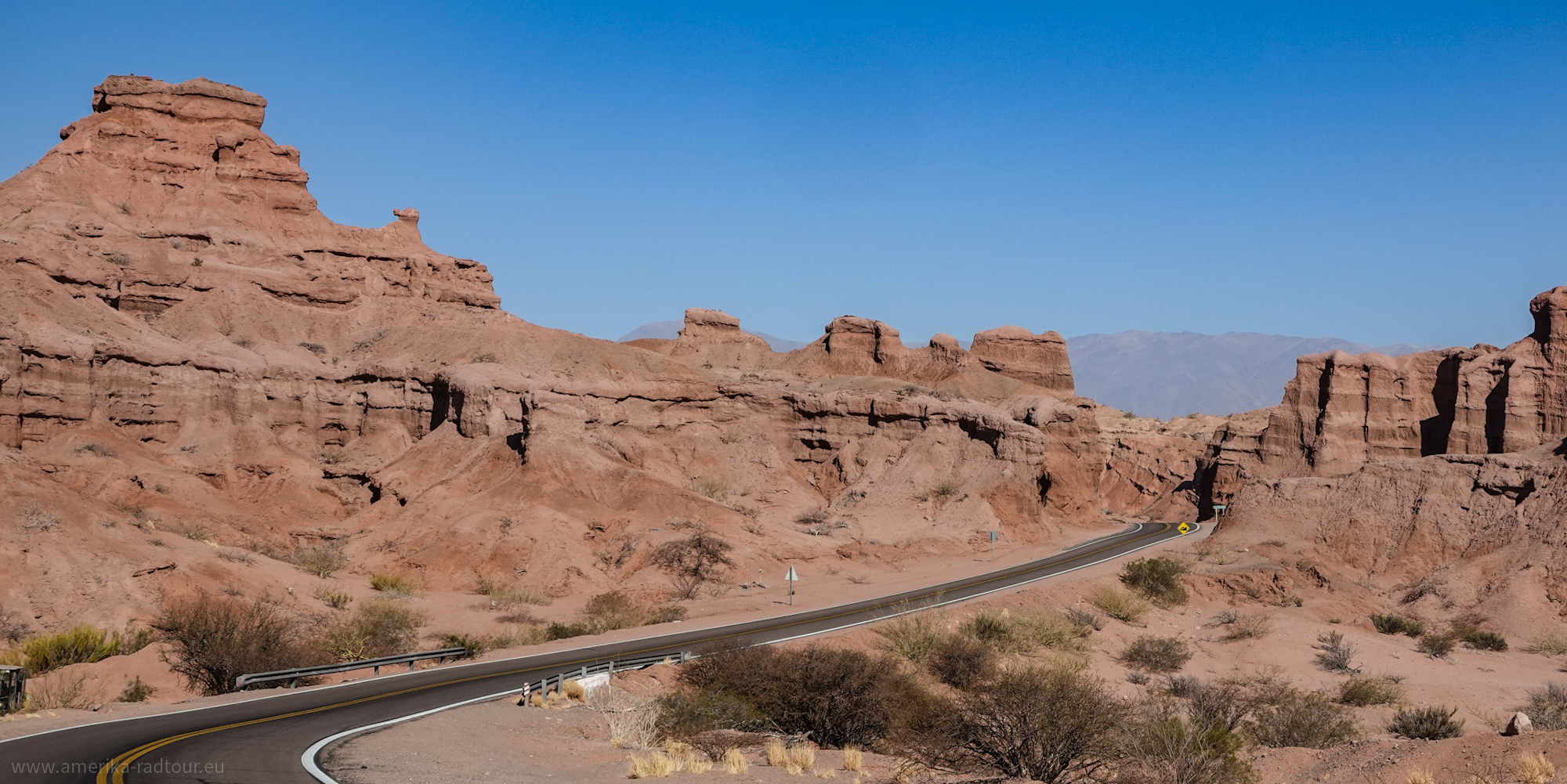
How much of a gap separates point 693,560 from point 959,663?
19.6 m

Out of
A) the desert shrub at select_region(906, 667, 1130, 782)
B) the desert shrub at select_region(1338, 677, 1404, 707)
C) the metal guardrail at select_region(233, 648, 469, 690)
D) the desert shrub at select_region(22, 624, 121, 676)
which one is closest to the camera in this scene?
the desert shrub at select_region(906, 667, 1130, 782)

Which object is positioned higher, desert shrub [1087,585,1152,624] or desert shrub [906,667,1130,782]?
desert shrub [906,667,1130,782]

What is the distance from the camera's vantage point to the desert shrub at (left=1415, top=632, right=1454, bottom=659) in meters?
35.9

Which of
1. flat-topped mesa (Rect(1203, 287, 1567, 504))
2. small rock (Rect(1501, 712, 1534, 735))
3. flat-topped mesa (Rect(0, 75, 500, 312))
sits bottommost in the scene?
small rock (Rect(1501, 712, 1534, 735))

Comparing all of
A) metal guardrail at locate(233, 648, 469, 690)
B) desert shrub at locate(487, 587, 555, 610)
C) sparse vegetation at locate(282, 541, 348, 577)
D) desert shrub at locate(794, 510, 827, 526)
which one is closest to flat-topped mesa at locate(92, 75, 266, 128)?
sparse vegetation at locate(282, 541, 348, 577)

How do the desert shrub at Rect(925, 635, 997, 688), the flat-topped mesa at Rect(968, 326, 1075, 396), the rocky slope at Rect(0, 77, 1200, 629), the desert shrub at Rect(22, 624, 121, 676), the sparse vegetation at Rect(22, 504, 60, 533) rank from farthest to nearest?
the flat-topped mesa at Rect(968, 326, 1075, 396)
the rocky slope at Rect(0, 77, 1200, 629)
the sparse vegetation at Rect(22, 504, 60, 533)
the desert shrub at Rect(925, 635, 997, 688)
the desert shrub at Rect(22, 624, 121, 676)

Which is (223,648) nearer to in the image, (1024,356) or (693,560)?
(693,560)

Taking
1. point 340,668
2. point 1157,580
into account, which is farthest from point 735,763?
point 1157,580

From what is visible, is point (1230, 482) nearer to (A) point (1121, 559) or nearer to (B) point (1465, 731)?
(A) point (1121, 559)

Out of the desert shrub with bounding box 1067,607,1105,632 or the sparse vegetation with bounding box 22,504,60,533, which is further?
the desert shrub with bounding box 1067,607,1105,632

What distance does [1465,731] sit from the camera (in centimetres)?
2538

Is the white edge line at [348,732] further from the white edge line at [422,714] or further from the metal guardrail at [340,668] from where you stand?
the metal guardrail at [340,668]

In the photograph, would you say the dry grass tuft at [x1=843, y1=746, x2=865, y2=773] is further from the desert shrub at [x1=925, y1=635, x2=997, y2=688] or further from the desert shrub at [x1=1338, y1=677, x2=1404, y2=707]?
the desert shrub at [x1=1338, y1=677, x2=1404, y2=707]

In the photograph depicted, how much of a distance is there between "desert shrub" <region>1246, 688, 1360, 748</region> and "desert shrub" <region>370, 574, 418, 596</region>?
28.8 meters
